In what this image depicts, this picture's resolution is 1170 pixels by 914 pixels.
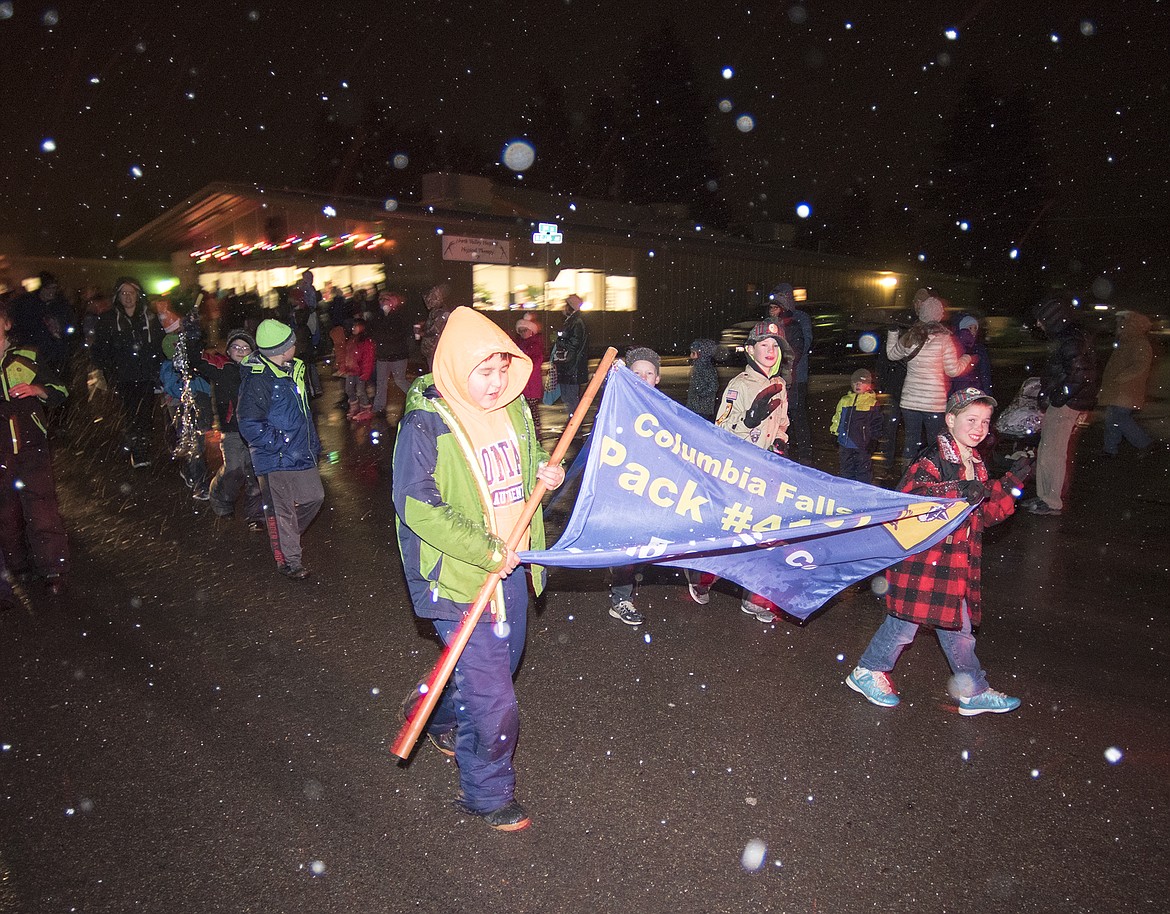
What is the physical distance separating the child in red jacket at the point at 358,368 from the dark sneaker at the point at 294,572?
7.56 meters

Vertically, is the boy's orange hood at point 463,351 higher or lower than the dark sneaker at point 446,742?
higher

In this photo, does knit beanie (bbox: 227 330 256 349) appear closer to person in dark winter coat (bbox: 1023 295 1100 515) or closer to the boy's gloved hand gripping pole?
the boy's gloved hand gripping pole

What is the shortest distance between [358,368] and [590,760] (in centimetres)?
1094

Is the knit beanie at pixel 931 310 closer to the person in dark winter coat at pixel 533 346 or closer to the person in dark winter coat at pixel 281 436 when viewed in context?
the person in dark winter coat at pixel 533 346

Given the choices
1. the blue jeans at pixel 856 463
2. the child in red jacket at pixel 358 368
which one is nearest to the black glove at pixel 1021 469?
the blue jeans at pixel 856 463

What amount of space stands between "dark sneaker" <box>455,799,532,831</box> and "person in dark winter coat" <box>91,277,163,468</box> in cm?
794

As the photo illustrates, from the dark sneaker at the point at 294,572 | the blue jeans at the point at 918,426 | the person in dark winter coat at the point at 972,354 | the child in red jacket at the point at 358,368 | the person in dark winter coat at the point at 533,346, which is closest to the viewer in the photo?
the dark sneaker at the point at 294,572

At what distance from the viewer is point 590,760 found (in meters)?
3.88

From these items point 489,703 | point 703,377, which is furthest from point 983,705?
point 703,377

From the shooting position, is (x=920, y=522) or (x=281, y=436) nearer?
(x=920, y=522)

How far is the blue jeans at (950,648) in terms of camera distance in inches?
165

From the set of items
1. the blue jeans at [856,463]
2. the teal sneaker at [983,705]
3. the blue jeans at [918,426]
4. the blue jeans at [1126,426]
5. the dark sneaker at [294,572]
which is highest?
the blue jeans at [918,426]

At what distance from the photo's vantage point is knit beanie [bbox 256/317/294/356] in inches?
233

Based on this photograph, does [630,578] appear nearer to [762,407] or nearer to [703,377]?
[762,407]
